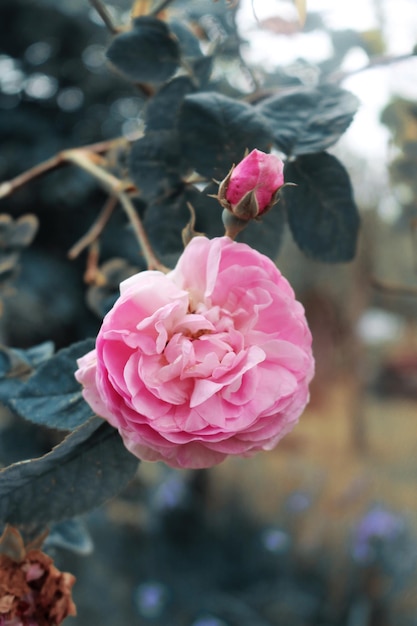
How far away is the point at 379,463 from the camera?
377cm

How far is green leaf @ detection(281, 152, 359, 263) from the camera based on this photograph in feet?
0.97

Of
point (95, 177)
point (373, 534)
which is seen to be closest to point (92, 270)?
point (95, 177)

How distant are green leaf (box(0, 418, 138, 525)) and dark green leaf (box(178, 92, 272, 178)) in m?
0.12

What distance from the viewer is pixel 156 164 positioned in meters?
0.31

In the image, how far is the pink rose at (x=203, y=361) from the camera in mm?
188

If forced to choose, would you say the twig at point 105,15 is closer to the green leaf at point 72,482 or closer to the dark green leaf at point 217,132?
the dark green leaf at point 217,132

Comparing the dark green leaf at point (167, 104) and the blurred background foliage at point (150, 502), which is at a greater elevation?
the dark green leaf at point (167, 104)

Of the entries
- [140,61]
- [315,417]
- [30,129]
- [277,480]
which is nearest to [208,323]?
[140,61]

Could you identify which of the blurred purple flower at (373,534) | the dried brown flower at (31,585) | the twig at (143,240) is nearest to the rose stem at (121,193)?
the twig at (143,240)

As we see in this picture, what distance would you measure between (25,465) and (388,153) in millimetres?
415

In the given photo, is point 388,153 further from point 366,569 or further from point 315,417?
point 315,417

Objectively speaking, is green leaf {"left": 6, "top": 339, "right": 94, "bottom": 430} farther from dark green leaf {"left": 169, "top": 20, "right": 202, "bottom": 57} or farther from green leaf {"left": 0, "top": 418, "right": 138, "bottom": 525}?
dark green leaf {"left": 169, "top": 20, "right": 202, "bottom": 57}

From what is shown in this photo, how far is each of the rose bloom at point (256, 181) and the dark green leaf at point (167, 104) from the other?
111mm

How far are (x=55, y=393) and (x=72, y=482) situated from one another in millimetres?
33
